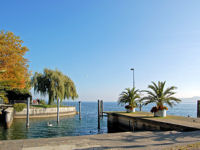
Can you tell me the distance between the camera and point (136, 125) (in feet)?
58.1

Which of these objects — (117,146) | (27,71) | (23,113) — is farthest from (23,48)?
(117,146)

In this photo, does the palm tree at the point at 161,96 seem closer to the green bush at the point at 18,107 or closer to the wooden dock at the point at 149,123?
the wooden dock at the point at 149,123

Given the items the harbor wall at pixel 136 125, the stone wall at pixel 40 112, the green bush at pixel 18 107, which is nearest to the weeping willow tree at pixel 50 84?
the stone wall at pixel 40 112

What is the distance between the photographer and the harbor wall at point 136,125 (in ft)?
41.5

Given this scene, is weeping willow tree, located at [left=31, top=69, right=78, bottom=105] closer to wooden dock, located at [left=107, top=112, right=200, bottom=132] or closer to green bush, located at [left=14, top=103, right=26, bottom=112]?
green bush, located at [left=14, top=103, right=26, bottom=112]

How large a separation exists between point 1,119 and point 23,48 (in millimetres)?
12695

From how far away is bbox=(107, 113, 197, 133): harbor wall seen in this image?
12.7 m

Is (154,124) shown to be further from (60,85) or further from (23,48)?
(60,85)

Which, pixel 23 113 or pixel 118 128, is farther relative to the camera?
pixel 23 113

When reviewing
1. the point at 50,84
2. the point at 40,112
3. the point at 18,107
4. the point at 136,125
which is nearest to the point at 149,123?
the point at 136,125

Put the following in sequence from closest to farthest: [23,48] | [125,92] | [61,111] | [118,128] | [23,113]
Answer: [118,128] → [125,92] → [23,48] → [23,113] → [61,111]

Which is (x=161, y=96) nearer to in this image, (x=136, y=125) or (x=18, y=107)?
(x=136, y=125)

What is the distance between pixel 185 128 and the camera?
458 inches

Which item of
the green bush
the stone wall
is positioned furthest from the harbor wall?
the green bush
